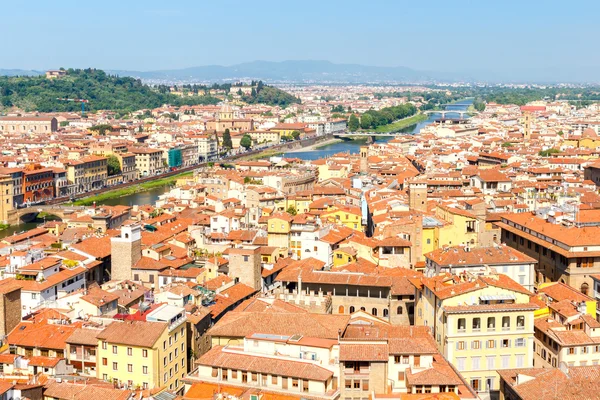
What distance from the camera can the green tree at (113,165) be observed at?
142ft

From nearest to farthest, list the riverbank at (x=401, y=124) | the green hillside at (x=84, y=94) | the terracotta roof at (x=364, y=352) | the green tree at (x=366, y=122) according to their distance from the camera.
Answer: the terracotta roof at (x=364, y=352)
the riverbank at (x=401, y=124)
the green tree at (x=366, y=122)
the green hillside at (x=84, y=94)

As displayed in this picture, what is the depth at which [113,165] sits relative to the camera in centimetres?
4366

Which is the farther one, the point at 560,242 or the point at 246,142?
the point at 246,142

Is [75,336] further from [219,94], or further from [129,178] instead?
[219,94]

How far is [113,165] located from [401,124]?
47.5 m

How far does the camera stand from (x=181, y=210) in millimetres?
26938

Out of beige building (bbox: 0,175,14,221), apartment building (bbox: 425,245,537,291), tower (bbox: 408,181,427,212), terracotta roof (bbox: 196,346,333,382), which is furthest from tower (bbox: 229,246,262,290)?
beige building (bbox: 0,175,14,221)

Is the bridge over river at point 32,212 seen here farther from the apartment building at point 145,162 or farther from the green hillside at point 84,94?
the green hillside at point 84,94

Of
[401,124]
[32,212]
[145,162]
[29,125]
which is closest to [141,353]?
[32,212]

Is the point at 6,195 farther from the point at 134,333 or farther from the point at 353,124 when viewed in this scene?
the point at 353,124

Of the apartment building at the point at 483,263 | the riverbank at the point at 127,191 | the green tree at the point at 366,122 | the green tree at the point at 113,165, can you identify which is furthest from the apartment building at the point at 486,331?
the green tree at the point at 366,122

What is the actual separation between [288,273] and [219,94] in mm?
108093

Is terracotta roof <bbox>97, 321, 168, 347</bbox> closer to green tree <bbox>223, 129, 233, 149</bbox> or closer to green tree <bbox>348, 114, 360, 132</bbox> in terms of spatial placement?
green tree <bbox>223, 129, 233, 149</bbox>

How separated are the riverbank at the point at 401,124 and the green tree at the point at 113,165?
1520 inches
